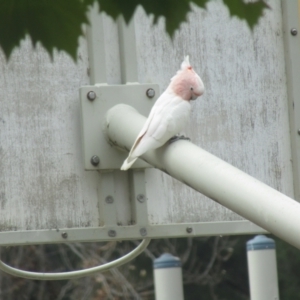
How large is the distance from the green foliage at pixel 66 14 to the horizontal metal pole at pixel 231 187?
2.03ft

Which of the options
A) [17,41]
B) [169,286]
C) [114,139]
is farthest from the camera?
[169,286]

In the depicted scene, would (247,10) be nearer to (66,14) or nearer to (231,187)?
(66,14)

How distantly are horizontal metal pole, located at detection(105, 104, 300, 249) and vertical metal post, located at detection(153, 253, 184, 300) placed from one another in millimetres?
2620

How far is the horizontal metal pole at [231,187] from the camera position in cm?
210

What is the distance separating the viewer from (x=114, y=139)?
10.2ft

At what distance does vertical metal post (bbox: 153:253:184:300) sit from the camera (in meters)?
5.27

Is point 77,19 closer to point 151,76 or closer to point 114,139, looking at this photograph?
point 114,139

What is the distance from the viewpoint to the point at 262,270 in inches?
195

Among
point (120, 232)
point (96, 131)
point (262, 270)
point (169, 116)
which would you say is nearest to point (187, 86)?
point (169, 116)

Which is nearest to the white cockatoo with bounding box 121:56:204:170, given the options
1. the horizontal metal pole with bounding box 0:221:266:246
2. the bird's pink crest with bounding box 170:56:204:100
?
the bird's pink crest with bounding box 170:56:204:100

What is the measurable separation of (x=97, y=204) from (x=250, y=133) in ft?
2.30

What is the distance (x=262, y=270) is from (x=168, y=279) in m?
0.66

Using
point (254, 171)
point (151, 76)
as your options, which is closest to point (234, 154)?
point (254, 171)

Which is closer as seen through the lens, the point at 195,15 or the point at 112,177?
the point at 112,177
